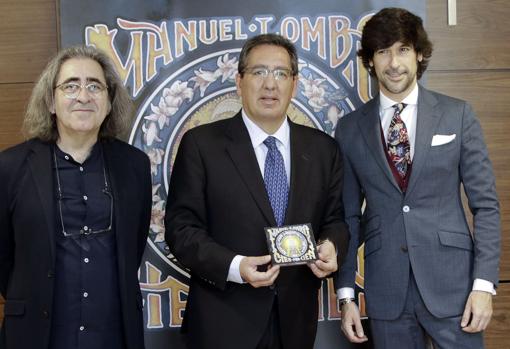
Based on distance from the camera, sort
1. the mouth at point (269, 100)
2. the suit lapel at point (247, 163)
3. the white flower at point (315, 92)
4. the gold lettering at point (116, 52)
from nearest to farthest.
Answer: the suit lapel at point (247, 163) → the mouth at point (269, 100) → the gold lettering at point (116, 52) → the white flower at point (315, 92)

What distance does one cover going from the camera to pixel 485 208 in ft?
7.75

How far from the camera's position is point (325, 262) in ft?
7.51

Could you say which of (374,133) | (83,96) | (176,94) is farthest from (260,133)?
(176,94)

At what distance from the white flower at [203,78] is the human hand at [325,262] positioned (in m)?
1.13

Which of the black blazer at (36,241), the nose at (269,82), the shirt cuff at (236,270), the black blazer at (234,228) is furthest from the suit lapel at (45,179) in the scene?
the nose at (269,82)

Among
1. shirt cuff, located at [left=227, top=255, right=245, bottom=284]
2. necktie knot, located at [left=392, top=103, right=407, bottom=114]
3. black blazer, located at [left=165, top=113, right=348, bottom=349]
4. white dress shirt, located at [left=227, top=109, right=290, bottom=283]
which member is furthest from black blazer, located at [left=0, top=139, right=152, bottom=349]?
necktie knot, located at [left=392, top=103, right=407, bottom=114]

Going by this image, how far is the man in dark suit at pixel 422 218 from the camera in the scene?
2.33 metres

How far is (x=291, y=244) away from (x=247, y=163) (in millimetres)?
394

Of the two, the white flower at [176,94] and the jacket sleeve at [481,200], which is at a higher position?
the white flower at [176,94]

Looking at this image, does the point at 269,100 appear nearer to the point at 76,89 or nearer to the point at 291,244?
the point at 291,244

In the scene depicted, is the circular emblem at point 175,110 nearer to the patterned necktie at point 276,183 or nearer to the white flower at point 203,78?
the white flower at point 203,78

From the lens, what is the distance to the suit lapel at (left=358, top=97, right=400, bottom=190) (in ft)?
7.93

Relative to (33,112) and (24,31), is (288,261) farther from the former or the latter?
(24,31)

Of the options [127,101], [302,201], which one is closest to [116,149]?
[127,101]
